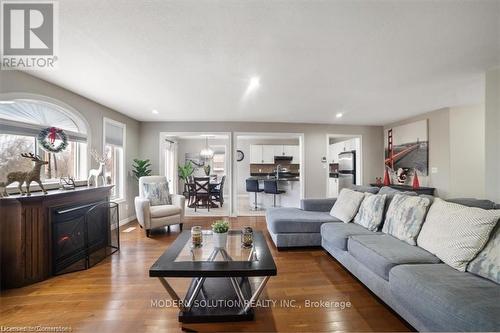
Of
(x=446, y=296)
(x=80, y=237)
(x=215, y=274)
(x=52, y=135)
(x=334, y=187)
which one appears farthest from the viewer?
(x=334, y=187)

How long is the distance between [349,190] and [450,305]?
2.29 metres

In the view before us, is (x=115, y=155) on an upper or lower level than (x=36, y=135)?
lower

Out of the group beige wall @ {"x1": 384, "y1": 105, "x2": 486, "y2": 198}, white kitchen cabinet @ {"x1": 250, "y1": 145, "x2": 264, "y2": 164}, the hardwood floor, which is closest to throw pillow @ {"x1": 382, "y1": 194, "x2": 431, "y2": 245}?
the hardwood floor

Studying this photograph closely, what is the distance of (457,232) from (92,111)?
5.10m

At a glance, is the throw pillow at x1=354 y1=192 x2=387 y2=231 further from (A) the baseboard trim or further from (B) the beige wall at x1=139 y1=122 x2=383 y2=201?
(A) the baseboard trim

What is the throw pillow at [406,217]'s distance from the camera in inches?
83.7

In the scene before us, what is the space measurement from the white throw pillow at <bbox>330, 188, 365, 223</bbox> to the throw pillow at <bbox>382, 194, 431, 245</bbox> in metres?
0.51

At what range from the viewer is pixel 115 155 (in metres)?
4.56

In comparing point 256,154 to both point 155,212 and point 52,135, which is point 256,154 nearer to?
point 155,212

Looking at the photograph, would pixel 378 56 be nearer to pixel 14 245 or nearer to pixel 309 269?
pixel 309 269

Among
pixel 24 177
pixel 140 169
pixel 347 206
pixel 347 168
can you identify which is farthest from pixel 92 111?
pixel 347 168

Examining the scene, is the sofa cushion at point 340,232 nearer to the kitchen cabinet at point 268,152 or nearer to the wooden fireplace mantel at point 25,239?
the wooden fireplace mantel at point 25,239

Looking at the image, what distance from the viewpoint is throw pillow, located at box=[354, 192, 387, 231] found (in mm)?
2625

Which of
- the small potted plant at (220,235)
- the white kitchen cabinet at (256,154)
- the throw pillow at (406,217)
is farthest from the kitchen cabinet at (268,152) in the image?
the small potted plant at (220,235)
